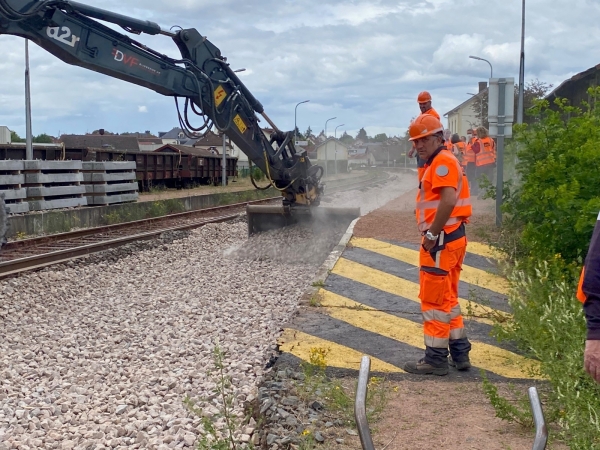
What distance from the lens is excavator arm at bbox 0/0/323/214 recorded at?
971 cm

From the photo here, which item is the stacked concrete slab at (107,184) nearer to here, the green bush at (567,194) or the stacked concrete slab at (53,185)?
the stacked concrete slab at (53,185)

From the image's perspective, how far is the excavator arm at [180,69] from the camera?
31.9ft

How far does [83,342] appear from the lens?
7.19 m

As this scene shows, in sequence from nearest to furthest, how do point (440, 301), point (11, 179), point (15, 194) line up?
1. point (440, 301)
2. point (15, 194)
3. point (11, 179)

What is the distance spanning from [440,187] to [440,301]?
84cm

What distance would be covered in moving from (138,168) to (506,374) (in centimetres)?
2542

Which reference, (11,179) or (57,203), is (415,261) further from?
(57,203)

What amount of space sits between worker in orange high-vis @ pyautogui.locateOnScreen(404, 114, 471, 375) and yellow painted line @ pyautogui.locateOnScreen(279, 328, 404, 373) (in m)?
0.25

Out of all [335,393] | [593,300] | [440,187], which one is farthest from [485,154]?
[593,300]

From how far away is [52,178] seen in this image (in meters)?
19.1

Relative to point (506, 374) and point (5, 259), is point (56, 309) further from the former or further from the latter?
point (506, 374)

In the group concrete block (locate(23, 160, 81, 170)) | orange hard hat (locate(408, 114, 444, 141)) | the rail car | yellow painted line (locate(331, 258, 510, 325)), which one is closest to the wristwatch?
orange hard hat (locate(408, 114, 444, 141))

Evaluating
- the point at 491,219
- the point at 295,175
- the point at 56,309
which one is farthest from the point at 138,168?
the point at 56,309

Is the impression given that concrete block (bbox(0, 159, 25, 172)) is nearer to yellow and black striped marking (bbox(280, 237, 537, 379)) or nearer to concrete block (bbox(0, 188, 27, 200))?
concrete block (bbox(0, 188, 27, 200))
